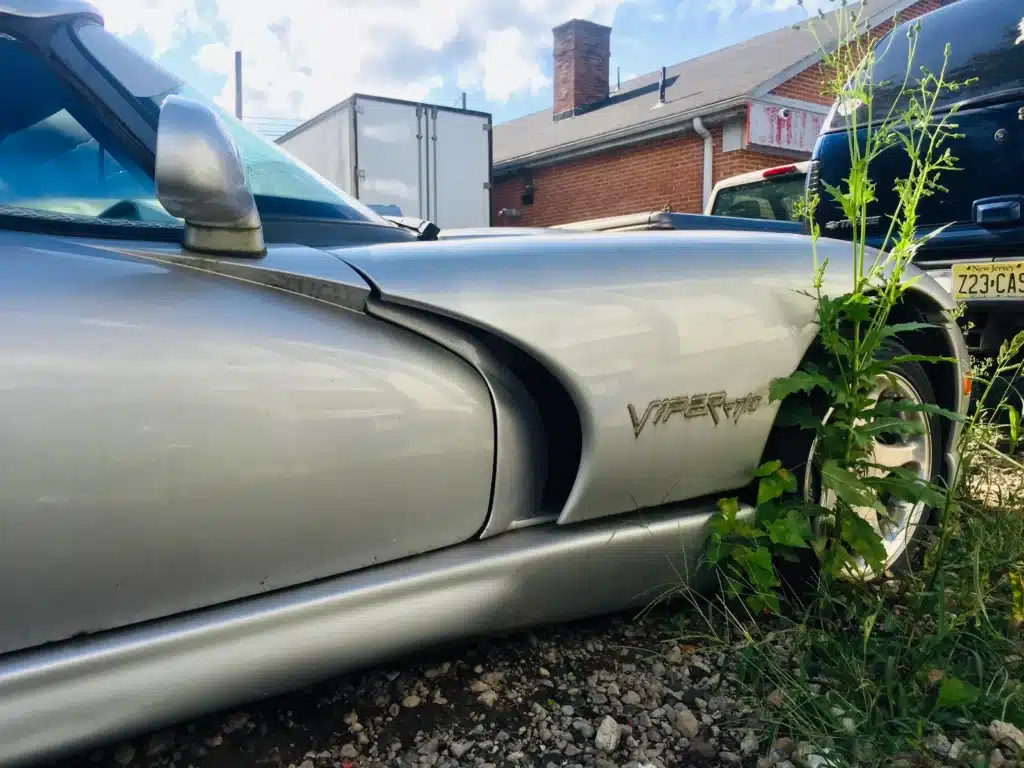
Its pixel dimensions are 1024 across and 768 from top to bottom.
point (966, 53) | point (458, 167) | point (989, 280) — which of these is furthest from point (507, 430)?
point (458, 167)

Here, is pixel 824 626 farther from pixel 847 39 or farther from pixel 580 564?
pixel 847 39

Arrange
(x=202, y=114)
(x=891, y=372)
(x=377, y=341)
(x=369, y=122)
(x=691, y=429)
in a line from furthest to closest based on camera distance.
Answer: (x=369, y=122) → (x=891, y=372) → (x=691, y=429) → (x=377, y=341) → (x=202, y=114)

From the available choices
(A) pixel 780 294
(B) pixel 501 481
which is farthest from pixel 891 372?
(B) pixel 501 481

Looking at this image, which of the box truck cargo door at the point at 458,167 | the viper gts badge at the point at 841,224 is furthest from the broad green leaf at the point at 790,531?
the box truck cargo door at the point at 458,167

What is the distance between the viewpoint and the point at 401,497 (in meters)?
1.44

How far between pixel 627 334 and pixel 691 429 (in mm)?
262

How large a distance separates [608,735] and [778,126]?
1340 cm

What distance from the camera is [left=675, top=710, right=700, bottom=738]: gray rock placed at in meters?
1.61

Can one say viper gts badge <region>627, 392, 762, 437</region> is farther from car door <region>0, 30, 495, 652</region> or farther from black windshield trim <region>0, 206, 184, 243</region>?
black windshield trim <region>0, 206, 184, 243</region>

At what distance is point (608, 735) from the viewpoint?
1.57m

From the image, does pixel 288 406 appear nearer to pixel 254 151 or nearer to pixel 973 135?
pixel 254 151

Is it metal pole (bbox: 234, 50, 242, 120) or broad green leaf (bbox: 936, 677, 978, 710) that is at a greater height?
metal pole (bbox: 234, 50, 242, 120)

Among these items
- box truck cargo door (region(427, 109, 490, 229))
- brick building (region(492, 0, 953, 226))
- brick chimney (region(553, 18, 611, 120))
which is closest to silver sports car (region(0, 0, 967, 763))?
box truck cargo door (region(427, 109, 490, 229))

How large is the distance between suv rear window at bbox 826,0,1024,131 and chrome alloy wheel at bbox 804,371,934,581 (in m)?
1.68
